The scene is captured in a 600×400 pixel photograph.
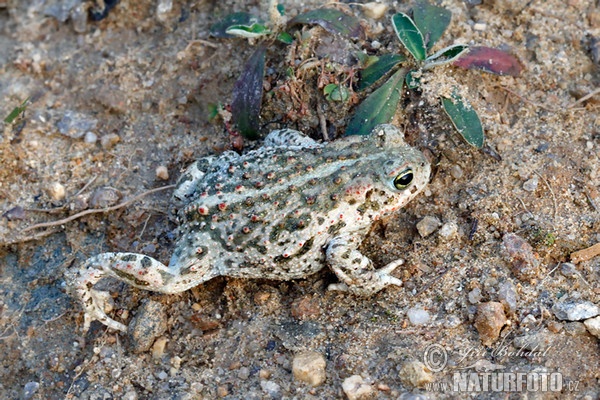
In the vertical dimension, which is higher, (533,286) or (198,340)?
(533,286)

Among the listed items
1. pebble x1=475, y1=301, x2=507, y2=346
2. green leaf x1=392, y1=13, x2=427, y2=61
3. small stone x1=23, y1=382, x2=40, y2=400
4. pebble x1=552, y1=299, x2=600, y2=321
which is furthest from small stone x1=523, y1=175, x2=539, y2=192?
small stone x1=23, y1=382, x2=40, y2=400

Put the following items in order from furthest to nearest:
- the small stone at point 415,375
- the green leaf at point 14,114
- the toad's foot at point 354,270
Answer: the green leaf at point 14,114, the toad's foot at point 354,270, the small stone at point 415,375

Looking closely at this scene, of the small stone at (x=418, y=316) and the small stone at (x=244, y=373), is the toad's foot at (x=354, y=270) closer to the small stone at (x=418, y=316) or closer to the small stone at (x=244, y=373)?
the small stone at (x=418, y=316)

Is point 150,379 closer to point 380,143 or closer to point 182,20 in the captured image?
point 380,143

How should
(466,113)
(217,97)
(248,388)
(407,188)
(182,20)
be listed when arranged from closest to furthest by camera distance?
(248,388)
(407,188)
(466,113)
(217,97)
(182,20)

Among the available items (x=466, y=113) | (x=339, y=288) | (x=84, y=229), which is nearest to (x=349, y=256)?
(x=339, y=288)

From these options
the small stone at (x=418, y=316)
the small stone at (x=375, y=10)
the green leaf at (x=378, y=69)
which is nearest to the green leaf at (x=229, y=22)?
the small stone at (x=375, y=10)
